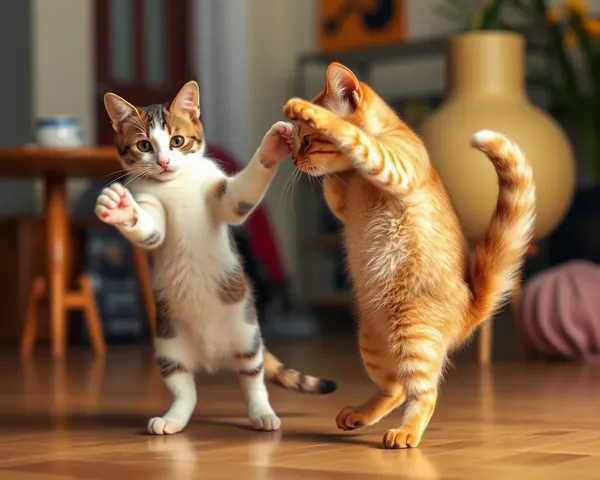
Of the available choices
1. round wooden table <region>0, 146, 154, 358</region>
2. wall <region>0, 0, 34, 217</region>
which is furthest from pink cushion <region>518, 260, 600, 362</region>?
wall <region>0, 0, 34, 217</region>

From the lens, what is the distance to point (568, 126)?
520 centimetres

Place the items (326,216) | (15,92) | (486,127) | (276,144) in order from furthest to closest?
1. (326,216)
2. (15,92)
3. (486,127)
4. (276,144)

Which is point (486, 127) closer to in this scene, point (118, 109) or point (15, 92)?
point (118, 109)

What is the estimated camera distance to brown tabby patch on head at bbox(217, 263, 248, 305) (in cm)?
197

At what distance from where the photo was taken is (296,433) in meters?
1.96

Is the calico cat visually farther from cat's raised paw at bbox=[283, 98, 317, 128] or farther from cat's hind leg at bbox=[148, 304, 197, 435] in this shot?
cat's raised paw at bbox=[283, 98, 317, 128]

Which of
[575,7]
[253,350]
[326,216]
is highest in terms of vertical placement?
[575,7]

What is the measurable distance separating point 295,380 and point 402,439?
1.35ft

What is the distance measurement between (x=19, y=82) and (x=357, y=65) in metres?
1.65

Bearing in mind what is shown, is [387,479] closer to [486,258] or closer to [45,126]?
[486,258]

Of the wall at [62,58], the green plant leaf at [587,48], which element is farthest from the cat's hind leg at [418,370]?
the wall at [62,58]

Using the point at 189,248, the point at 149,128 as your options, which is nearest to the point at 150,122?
the point at 149,128

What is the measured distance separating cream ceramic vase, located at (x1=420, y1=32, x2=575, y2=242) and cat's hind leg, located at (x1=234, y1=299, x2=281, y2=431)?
135 centimetres

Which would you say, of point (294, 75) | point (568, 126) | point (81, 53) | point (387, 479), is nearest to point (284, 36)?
point (294, 75)
